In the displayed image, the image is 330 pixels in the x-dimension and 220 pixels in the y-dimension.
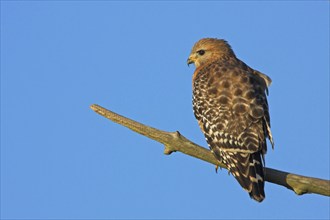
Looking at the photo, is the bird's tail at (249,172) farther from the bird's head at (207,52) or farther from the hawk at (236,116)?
the bird's head at (207,52)

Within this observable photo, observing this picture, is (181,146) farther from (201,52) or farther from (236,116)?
(201,52)

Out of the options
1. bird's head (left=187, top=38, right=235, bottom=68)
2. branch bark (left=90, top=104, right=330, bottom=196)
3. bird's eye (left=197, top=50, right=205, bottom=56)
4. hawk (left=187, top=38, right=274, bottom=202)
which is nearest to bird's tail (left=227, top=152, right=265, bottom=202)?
hawk (left=187, top=38, right=274, bottom=202)

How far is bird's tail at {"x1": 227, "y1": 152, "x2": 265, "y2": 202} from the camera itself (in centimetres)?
861

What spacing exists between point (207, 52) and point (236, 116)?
2896 mm

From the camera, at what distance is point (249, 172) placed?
29.3ft

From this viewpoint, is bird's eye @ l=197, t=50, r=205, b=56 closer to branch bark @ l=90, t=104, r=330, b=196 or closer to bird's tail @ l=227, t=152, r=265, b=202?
bird's tail @ l=227, t=152, r=265, b=202

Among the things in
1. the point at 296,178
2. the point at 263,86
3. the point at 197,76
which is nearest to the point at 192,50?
the point at 197,76

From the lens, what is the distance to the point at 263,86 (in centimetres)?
1090

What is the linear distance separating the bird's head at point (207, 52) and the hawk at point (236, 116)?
0.47 m

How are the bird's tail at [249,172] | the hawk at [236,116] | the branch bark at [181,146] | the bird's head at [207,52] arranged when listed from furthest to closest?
the bird's head at [207,52] → the hawk at [236,116] → the bird's tail at [249,172] → the branch bark at [181,146]

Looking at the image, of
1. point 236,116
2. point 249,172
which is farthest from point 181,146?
point 236,116

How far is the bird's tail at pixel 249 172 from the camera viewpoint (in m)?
8.61

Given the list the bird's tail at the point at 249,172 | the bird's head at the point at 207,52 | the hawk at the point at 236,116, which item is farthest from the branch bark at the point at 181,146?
the bird's head at the point at 207,52

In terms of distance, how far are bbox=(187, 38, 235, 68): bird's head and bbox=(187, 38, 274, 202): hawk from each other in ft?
1.54
